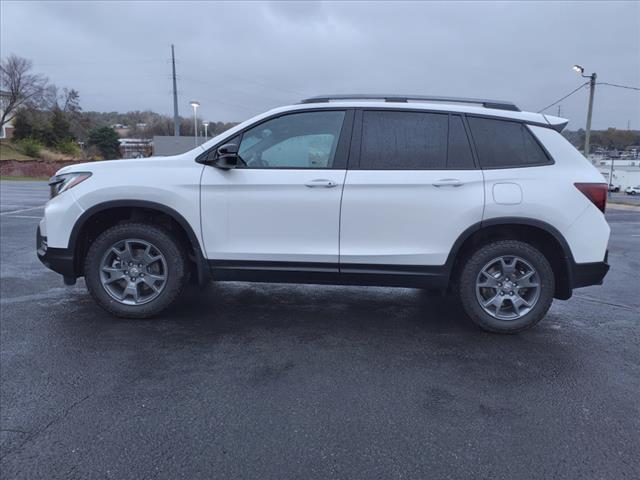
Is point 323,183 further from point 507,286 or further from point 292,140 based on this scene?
point 507,286

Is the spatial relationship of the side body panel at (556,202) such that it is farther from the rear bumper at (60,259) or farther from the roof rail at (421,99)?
the rear bumper at (60,259)

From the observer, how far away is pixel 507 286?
3961 millimetres

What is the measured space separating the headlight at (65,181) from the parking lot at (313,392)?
45.4 inches

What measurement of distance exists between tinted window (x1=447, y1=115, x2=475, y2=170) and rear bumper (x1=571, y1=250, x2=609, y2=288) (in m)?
1.19

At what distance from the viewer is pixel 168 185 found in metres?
4.00

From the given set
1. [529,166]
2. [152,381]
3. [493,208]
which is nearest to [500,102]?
[529,166]

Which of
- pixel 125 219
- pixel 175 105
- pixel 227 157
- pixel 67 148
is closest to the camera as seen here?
pixel 227 157

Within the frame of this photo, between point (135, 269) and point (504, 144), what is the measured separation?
10.9ft

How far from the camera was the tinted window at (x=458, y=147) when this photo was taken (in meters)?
3.91

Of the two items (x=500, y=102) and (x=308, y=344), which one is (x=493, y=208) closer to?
(x=500, y=102)

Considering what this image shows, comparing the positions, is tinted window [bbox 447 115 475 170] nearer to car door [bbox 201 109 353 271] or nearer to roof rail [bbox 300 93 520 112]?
roof rail [bbox 300 93 520 112]

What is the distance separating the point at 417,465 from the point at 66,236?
3.40 m

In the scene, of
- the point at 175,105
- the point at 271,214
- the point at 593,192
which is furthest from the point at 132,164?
the point at 175,105

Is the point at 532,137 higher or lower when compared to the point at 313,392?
higher
